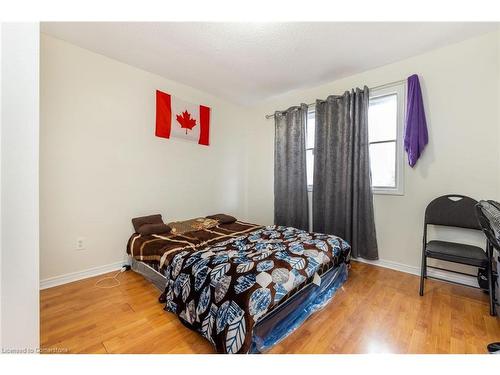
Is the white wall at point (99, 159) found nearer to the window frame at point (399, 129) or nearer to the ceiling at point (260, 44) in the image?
the ceiling at point (260, 44)

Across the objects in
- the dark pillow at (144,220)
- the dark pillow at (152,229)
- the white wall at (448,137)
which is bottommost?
the dark pillow at (152,229)

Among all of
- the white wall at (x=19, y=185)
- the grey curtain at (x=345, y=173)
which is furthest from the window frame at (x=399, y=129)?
the white wall at (x=19, y=185)

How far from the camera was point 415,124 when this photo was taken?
220cm

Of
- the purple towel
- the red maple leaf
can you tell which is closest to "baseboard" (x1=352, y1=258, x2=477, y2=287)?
the purple towel

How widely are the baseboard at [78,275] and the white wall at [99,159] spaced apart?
42mm

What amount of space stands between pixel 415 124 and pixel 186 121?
2827 mm

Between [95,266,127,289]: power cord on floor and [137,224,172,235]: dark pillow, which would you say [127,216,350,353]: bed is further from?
[95,266,127,289]: power cord on floor

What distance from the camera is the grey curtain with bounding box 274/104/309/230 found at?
311cm

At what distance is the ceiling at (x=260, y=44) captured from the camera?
6.16 feet

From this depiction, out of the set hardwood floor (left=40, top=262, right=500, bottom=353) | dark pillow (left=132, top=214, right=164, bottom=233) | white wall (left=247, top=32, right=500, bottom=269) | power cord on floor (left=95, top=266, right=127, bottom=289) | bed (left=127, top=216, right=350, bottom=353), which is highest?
white wall (left=247, top=32, right=500, bottom=269)

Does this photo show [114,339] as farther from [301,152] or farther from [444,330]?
[301,152]

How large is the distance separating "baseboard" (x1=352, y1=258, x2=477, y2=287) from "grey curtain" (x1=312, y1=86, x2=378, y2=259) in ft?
0.48
